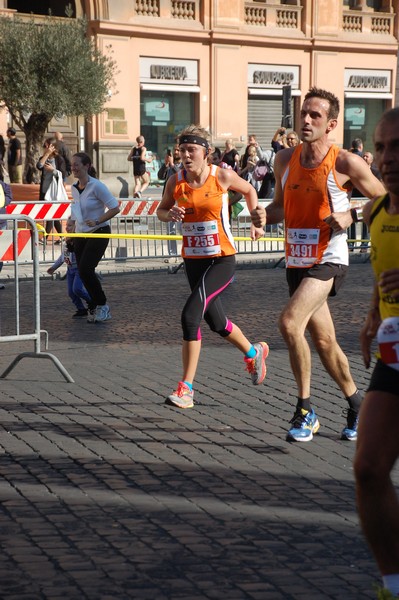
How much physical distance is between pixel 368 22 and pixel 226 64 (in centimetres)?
718

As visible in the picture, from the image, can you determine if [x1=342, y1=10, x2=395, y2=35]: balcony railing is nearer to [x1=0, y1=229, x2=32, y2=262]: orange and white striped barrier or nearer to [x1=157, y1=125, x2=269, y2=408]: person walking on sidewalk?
[x1=0, y1=229, x2=32, y2=262]: orange and white striped barrier

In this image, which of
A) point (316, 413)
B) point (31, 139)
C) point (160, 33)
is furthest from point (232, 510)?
point (160, 33)

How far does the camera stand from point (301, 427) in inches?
276

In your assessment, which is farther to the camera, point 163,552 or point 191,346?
point 191,346

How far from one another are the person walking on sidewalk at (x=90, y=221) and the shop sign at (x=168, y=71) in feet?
77.7

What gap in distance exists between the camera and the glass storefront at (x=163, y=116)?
120 feet

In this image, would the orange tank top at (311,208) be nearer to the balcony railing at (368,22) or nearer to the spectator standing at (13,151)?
the spectator standing at (13,151)

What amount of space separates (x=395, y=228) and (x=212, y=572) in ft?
5.20

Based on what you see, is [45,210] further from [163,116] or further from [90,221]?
[163,116]

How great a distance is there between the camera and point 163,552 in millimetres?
4879

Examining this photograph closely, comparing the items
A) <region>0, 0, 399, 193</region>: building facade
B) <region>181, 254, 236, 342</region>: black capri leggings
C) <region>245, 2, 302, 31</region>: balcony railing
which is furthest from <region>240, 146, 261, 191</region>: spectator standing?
<region>181, 254, 236, 342</region>: black capri leggings

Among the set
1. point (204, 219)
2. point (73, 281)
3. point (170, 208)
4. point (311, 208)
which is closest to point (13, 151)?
point (73, 281)

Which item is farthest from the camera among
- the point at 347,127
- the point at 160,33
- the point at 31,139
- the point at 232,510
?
the point at 347,127

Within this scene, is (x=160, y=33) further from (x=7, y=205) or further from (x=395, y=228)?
(x=395, y=228)
